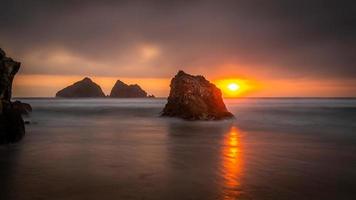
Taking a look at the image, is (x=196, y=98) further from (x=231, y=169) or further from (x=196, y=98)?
(x=231, y=169)

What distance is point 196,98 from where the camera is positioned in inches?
2248

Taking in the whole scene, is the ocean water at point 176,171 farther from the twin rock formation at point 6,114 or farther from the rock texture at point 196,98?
the rock texture at point 196,98

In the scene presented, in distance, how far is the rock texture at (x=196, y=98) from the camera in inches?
2264

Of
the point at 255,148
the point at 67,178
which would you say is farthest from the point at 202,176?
the point at 255,148

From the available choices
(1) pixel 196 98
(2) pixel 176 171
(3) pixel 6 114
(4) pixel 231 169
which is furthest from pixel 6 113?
(1) pixel 196 98

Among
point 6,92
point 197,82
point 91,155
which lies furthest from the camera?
point 197,82

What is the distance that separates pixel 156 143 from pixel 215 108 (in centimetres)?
3122

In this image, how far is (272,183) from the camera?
1512 cm

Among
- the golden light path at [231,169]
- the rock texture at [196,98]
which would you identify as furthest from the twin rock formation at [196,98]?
the golden light path at [231,169]

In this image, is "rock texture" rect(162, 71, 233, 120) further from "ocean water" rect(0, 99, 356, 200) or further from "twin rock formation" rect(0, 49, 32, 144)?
Answer: "twin rock formation" rect(0, 49, 32, 144)

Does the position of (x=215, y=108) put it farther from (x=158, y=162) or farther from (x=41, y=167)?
(x=41, y=167)

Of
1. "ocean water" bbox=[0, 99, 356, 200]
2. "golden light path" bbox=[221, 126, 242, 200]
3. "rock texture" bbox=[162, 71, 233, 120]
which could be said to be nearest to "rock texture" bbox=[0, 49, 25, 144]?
"ocean water" bbox=[0, 99, 356, 200]

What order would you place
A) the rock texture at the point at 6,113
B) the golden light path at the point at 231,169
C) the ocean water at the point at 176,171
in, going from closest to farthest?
the ocean water at the point at 176,171, the golden light path at the point at 231,169, the rock texture at the point at 6,113

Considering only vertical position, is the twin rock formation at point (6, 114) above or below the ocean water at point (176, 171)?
above
